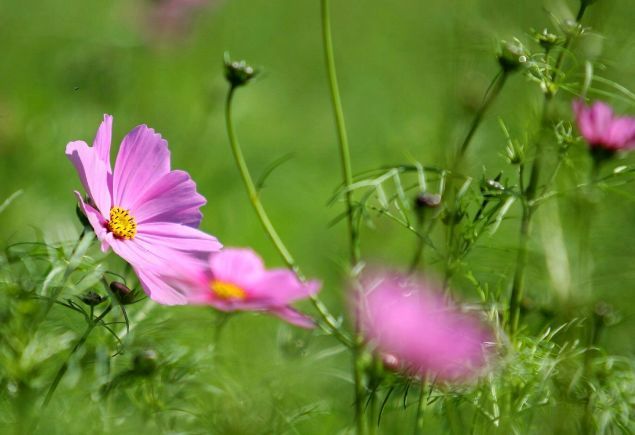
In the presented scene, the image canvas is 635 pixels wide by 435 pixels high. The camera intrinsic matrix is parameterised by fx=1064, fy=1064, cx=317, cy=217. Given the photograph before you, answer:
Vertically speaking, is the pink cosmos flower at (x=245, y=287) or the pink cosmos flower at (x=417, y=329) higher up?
the pink cosmos flower at (x=245, y=287)

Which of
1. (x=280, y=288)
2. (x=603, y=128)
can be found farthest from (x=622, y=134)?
(x=280, y=288)

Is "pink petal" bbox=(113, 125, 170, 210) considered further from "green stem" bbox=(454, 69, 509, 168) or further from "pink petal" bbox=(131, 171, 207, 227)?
"green stem" bbox=(454, 69, 509, 168)

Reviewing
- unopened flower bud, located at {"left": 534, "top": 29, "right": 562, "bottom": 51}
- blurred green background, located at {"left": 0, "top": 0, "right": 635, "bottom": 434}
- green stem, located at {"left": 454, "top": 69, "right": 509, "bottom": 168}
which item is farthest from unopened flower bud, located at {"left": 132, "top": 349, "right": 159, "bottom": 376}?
unopened flower bud, located at {"left": 534, "top": 29, "right": 562, "bottom": 51}

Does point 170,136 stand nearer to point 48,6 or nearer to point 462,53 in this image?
point 462,53

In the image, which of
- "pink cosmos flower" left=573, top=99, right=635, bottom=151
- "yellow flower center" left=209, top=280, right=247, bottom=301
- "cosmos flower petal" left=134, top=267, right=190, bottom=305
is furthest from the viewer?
"pink cosmos flower" left=573, top=99, right=635, bottom=151

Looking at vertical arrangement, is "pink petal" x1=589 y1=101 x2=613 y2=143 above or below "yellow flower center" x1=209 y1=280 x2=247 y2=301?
above

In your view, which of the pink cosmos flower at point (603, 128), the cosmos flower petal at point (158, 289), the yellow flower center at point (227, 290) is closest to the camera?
the cosmos flower petal at point (158, 289)

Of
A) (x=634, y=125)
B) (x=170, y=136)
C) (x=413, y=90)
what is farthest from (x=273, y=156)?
(x=634, y=125)

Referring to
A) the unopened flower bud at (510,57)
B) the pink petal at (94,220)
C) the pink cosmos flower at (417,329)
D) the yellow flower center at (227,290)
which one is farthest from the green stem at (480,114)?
the pink petal at (94,220)

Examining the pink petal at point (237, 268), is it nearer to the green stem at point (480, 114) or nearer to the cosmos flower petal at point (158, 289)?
the cosmos flower petal at point (158, 289)
